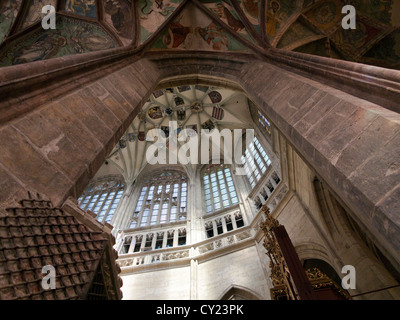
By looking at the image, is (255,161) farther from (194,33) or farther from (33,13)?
(33,13)

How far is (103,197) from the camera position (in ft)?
43.7

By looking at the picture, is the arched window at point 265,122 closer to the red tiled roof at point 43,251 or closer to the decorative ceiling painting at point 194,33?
the decorative ceiling painting at point 194,33

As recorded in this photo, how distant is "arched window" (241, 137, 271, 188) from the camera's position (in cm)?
994

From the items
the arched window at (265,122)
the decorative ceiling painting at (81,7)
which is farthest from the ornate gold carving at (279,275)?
the decorative ceiling painting at (81,7)

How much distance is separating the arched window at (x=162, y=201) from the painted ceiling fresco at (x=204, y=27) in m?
7.62

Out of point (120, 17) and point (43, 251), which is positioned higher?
point (120, 17)

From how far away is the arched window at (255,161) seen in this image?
994 cm

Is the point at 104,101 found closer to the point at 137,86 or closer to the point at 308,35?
the point at 137,86

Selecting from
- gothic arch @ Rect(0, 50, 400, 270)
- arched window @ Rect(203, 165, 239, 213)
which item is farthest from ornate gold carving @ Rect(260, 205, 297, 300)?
arched window @ Rect(203, 165, 239, 213)

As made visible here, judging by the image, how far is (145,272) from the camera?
28.1 feet

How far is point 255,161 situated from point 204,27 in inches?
237

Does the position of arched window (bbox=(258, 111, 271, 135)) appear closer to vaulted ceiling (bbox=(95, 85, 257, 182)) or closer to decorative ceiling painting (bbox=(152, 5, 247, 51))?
vaulted ceiling (bbox=(95, 85, 257, 182))

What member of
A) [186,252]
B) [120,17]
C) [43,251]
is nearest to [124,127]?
[43,251]
